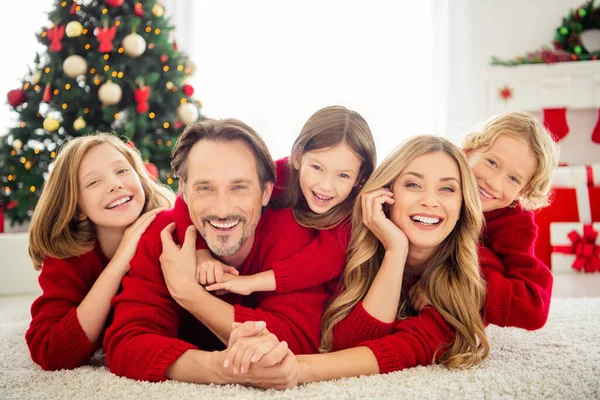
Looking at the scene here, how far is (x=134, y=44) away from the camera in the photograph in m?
3.48

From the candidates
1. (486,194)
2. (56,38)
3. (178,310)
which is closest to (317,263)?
(178,310)

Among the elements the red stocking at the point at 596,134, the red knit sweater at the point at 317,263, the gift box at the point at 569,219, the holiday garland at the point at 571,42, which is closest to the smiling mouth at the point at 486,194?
the red knit sweater at the point at 317,263

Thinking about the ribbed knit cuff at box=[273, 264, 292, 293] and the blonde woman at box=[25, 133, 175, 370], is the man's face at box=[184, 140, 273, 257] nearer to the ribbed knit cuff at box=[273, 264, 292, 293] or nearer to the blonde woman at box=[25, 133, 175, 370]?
the ribbed knit cuff at box=[273, 264, 292, 293]

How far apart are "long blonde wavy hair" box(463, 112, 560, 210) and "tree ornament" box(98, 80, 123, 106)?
7.89 ft

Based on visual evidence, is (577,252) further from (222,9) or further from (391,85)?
(222,9)

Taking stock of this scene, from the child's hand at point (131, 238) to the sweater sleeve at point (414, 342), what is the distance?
808 millimetres

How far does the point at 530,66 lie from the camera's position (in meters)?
4.60

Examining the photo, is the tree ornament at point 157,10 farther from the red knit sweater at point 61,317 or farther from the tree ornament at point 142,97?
the red knit sweater at point 61,317

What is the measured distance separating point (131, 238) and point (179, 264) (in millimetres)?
265

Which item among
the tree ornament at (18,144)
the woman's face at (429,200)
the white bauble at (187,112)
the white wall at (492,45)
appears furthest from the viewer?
the white wall at (492,45)

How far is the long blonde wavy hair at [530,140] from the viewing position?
186 cm

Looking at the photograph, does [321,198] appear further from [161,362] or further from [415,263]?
[161,362]

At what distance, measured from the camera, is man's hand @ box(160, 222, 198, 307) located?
1554 millimetres

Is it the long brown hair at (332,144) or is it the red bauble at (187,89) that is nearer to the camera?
the long brown hair at (332,144)
